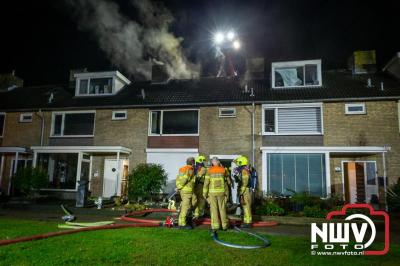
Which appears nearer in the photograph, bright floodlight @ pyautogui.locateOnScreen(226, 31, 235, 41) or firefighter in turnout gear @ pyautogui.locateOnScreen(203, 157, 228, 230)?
firefighter in turnout gear @ pyautogui.locateOnScreen(203, 157, 228, 230)

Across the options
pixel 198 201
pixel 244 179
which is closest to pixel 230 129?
pixel 198 201

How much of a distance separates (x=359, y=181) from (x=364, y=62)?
7778 mm

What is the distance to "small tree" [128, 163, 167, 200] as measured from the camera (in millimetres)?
13523

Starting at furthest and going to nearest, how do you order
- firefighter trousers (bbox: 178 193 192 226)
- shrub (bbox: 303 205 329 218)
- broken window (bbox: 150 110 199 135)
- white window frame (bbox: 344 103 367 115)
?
broken window (bbox: 150 110 199 135) < white window frame (bbox: 344 103 367 115) < shrub (bbox: 303 205 329 218) < firefighter trousers (bbox: 178 193 192 226)

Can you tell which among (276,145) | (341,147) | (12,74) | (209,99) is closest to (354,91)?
(341,147)

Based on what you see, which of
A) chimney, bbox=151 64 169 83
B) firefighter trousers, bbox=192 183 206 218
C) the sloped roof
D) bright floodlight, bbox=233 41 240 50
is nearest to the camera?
firefighter trousers, bbox=192 183 206 218

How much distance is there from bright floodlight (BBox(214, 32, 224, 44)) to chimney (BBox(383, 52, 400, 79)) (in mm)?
10975

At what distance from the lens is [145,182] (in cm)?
1355

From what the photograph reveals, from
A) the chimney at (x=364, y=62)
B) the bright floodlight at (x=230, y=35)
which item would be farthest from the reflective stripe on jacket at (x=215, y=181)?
the bright floodlight at (x=230, y=35)

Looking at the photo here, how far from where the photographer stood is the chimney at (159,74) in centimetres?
2086

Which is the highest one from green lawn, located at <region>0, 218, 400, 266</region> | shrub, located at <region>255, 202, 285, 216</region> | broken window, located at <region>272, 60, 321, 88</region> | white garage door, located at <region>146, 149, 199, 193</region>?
broken window, located at <region>272, 60, 321, 88</region>

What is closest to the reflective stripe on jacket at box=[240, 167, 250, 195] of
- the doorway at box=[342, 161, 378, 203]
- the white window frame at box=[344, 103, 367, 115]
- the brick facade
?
the brick facade

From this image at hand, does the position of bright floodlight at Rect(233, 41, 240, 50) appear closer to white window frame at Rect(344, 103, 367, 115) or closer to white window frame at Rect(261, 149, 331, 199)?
white window frame at Rect(344, 103, 367, 115)

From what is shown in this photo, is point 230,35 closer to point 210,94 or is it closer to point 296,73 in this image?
point 296,73
